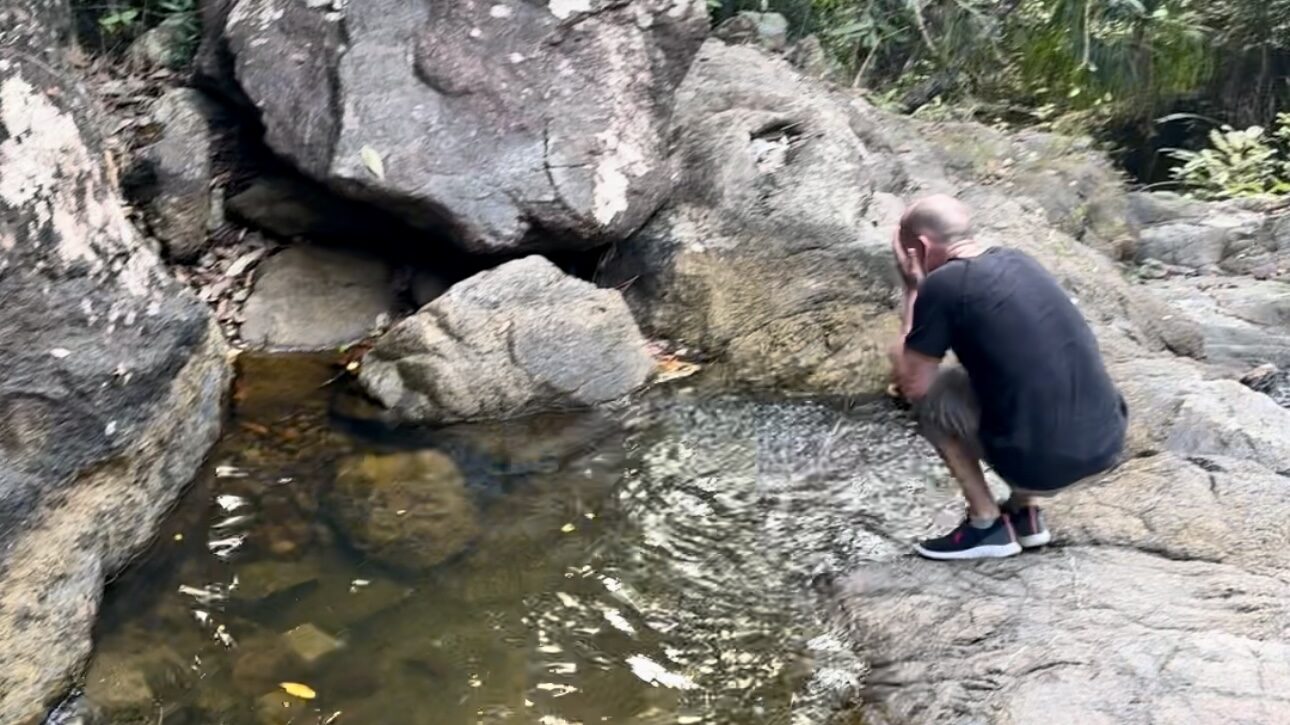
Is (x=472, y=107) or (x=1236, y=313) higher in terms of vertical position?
(x=472, y=107)

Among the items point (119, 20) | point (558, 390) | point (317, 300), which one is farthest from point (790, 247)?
point (119, 20)

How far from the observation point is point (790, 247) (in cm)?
636

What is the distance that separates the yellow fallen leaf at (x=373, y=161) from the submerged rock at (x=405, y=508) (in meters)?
1.69

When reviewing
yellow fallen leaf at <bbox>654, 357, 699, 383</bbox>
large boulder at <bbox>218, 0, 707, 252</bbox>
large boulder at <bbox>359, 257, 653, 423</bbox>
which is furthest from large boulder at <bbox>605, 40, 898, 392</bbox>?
large boulder at <bbox>359, 257, 653, 423</bbox>

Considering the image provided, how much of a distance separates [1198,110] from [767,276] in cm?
999

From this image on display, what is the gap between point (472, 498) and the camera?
4.86 metres

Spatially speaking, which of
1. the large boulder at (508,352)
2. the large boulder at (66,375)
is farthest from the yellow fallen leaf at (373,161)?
the large boulder at (66,375)

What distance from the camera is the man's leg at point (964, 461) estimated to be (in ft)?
13.5

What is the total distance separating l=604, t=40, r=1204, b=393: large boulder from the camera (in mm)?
6086

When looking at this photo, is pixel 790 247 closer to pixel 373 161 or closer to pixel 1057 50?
pixel 373 161

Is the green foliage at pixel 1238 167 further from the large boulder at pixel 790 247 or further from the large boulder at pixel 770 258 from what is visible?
the large boulder at pixel 770 258

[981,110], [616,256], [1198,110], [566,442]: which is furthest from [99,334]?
[1198,110]

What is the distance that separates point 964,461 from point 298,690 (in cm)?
250

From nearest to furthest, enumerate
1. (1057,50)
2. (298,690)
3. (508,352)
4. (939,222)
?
(298,690) → (939,222) → (508,352) → (1057,50)
